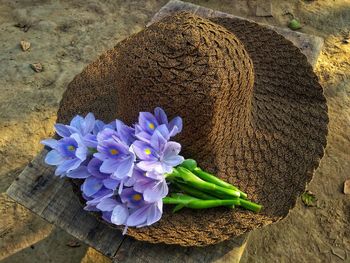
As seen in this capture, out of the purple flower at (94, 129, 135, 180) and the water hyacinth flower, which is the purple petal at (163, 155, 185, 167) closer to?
the purple flower at (94, 129, 135, 180)

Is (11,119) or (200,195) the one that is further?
(11,119)

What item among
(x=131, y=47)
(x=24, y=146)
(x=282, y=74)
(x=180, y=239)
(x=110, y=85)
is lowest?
(x=24, y=146)

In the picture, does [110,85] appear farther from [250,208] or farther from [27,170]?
[250,208]

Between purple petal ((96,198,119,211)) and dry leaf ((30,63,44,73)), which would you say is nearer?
purple petal ((96,198,119,211))

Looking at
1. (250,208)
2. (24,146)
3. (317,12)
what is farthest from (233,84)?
(317,12)

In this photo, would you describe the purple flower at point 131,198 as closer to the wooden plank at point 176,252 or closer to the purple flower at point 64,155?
the purple flower at point 64,155

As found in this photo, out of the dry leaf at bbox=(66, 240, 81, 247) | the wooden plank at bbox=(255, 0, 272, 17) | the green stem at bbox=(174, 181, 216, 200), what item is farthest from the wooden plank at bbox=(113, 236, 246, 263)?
the wooden plank at bbox=(255, 0, 272, 17)

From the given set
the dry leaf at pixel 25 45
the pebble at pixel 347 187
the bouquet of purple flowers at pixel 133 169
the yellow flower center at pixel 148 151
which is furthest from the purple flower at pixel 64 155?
the dry leaf at pixel 25 45
